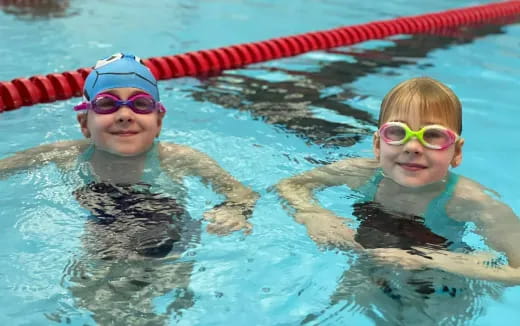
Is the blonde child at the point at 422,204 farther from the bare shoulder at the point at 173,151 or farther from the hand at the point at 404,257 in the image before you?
the bare shoulder at the point at 173,151

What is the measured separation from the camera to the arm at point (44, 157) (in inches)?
143

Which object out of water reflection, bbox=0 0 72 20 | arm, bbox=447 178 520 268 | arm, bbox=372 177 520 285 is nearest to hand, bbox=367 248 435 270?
arm, bbox=372 177 520 285

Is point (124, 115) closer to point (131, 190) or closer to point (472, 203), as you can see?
point (131, 190)

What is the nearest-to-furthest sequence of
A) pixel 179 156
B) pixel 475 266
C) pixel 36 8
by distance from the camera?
pixel 475 266
pixel 179 156
pixel 36 8

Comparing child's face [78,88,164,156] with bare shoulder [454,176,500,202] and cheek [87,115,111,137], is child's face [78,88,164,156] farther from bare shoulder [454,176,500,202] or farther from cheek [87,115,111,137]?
bare shoulder [454,176,500,202]

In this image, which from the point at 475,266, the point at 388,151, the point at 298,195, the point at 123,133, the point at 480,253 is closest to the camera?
the point at 475,266

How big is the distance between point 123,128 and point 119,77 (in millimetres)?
300

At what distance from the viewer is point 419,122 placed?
304cm

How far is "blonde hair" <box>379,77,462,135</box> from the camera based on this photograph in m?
3.04

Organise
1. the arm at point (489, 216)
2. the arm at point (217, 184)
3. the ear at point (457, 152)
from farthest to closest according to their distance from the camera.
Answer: the arm at point (217, 184), the ear at point (457, 152), the arm at point (489, 216)

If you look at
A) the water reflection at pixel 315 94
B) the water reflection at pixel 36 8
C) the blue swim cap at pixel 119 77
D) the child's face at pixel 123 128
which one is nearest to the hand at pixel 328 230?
the child's face at pixel 123 128

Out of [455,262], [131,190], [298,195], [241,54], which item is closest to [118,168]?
[131,190]

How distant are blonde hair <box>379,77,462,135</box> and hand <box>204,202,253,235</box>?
3.07 feet

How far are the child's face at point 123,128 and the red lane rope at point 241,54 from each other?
2.22 metres
